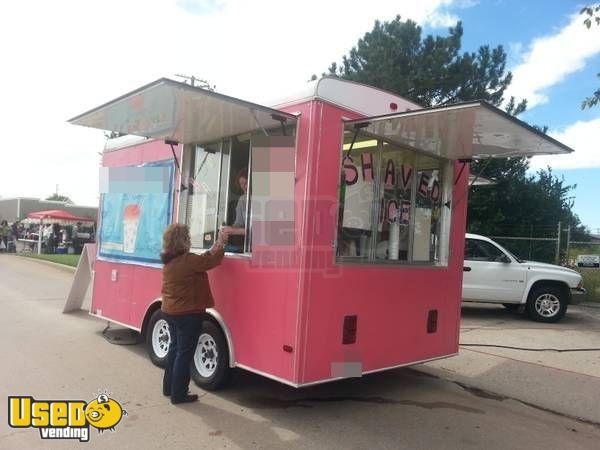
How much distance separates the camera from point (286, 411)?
4.91 metres

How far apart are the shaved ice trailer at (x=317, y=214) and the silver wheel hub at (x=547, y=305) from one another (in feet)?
19.3

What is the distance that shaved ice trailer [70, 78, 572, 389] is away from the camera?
459 centimetres

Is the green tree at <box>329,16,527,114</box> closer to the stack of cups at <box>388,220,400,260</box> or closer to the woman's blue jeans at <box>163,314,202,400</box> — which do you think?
the stack of cups at <box>388,220,400,260</box>

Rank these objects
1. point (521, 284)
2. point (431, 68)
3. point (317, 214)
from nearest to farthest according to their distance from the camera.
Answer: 1. point (317, 214)
2. point (521, 284)
3. point (431, 68)

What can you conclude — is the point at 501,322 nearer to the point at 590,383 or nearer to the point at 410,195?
the point at 590,383

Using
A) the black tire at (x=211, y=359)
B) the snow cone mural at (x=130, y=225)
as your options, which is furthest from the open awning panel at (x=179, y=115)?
the black tire at (x=211, y=359)

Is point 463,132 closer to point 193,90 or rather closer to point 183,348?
point 193,90

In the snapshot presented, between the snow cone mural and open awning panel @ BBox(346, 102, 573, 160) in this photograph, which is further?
the snow cone mural

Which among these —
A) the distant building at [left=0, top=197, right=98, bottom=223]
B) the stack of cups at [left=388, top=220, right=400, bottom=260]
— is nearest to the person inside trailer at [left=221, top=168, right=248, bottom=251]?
the stack of cups at [left=388, top=220, right=400, bottom=260]

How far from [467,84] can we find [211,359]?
1563 cm

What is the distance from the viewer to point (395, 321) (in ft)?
17.5

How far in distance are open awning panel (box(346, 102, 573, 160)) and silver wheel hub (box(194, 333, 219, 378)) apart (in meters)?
2.60

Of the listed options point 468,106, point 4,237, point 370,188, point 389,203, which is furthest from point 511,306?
point 4,237

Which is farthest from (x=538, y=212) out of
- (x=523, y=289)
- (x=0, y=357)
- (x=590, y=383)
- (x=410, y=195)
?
(x=0, y=357)
